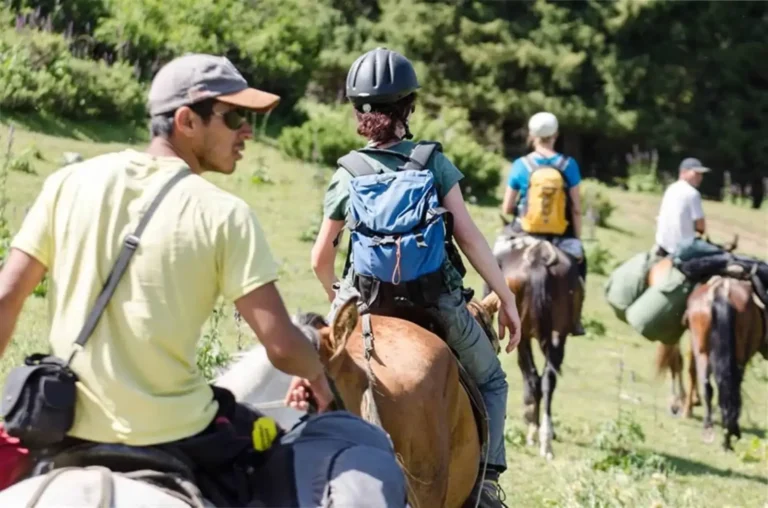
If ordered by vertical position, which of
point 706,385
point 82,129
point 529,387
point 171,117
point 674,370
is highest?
point 171,117

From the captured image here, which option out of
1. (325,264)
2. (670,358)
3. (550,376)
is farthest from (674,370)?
(325,264)

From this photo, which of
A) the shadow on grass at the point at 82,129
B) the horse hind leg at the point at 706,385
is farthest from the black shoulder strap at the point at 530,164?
the shadow on grass at the point at 82,129

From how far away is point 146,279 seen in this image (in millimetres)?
3295

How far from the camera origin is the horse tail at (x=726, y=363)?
38.1 ft

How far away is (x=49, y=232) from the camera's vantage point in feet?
11.1

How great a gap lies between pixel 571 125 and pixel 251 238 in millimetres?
31817

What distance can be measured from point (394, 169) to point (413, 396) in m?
1.00

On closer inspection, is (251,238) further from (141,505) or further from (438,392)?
(438,392)

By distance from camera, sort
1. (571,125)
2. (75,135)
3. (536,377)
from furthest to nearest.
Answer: (571,125) < (75,135) < (536,377)

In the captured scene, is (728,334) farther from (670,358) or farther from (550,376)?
(670,358)

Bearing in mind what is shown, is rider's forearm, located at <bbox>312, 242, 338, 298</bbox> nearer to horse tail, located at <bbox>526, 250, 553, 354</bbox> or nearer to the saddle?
horse tail, located at <bbox>526, 250, 553, 354</bbox>

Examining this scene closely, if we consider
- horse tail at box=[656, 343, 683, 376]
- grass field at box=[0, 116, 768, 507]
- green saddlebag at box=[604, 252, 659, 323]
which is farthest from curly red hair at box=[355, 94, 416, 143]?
horse tail at box=[656, 343, 683, 376]

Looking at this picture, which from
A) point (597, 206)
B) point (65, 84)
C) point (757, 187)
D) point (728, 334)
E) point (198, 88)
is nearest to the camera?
point (198, 88)

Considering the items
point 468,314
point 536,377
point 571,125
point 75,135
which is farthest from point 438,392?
point 571,125
